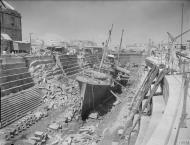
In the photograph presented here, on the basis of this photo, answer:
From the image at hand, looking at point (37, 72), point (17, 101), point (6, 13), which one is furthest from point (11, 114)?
point (6, 13)

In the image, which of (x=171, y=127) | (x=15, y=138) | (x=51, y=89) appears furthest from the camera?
(x=51, y=89)

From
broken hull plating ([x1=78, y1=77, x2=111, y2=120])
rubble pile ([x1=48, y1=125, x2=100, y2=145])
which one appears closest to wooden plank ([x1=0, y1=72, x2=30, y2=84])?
broken hull plating ([x1=78, y1=77, x2=111, y2=120])

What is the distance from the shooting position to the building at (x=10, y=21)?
33.1m

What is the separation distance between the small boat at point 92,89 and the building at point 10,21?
784 inches

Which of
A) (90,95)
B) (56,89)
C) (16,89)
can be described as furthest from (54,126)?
(56,89)

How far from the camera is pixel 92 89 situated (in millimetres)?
19250

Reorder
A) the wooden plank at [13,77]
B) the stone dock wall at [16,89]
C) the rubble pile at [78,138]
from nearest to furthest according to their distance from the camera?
the rubble pile at [78,138] < the stone dock wall at [16,89] < the wooden plank at [13,77]

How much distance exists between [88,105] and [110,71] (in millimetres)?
7131

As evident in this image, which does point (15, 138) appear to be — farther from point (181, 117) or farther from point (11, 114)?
point (181, 117)

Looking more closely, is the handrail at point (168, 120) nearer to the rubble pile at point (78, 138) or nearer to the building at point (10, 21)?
the rubble pile at point (78, 138)

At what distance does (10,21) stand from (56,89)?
65.8 ft

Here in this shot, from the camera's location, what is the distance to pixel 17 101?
54.9ft

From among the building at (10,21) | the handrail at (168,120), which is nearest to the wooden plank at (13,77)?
the handrail at (168,120)

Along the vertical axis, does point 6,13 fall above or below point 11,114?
above
